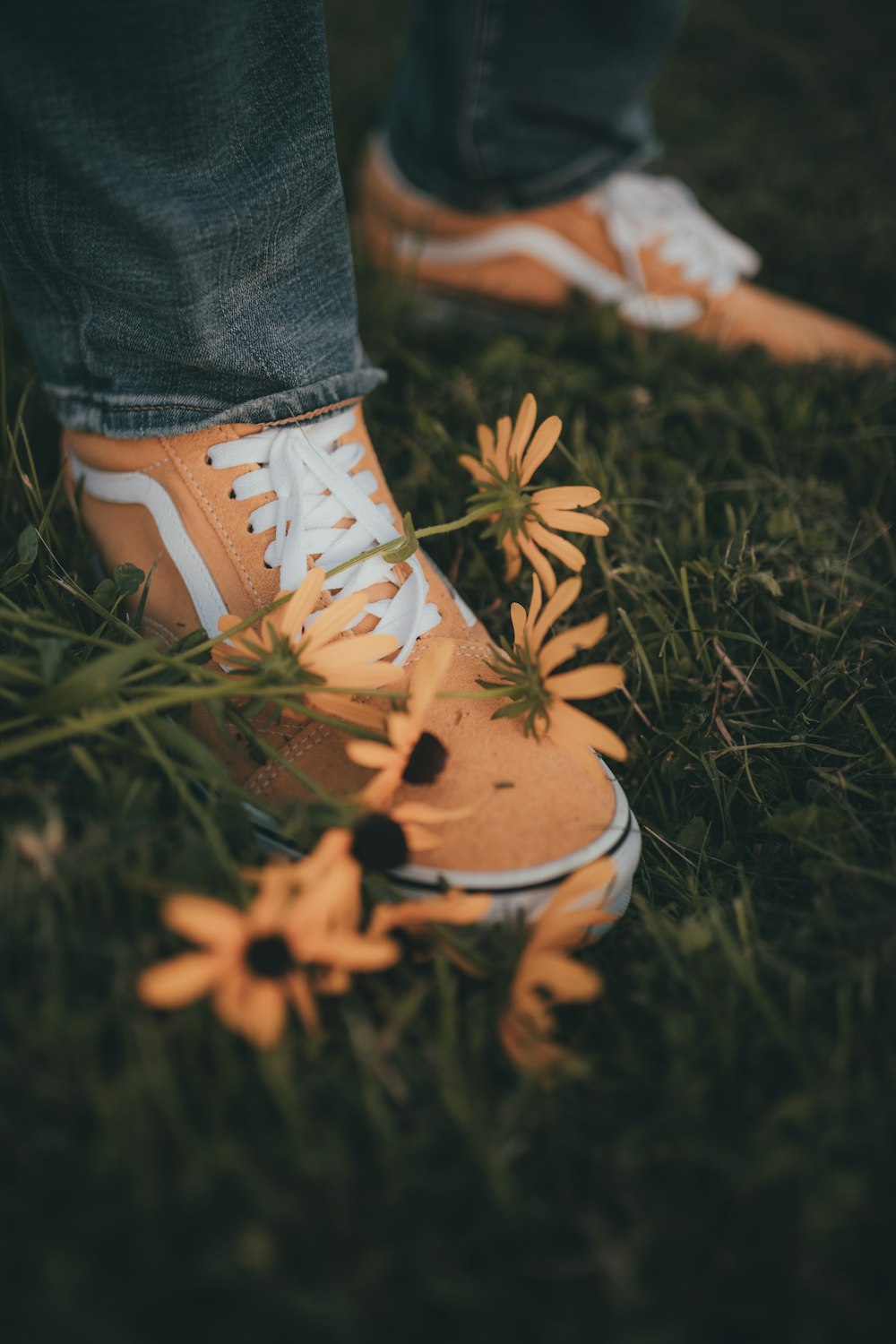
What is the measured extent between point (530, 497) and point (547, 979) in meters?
0.53

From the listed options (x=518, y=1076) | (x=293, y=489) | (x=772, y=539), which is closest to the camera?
(x=518, y=1076)

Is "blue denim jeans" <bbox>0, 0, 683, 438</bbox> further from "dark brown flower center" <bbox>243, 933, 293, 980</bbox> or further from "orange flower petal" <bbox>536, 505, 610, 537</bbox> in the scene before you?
"dark brown flower center" <bbox>243, 933, 293, 980</bbox>

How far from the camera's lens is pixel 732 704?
1.12 meters

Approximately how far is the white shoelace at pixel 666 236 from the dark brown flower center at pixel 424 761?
1.30 m

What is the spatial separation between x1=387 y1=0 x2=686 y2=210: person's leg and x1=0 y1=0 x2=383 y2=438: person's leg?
0.81m

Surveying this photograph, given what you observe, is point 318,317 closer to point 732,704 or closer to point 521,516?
point 521,516

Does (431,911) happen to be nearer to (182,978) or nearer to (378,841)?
(378,841)

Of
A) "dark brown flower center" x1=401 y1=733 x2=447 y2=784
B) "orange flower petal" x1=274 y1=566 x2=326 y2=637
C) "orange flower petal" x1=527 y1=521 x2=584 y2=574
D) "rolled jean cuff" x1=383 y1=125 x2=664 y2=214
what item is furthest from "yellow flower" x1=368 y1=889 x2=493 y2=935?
"rolled jean cuff" x1=383 y1=125 x2=664 y2=214

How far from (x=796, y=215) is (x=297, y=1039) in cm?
245

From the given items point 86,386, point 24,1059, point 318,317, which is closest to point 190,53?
point 318,317

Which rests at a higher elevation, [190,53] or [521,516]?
[190,53]

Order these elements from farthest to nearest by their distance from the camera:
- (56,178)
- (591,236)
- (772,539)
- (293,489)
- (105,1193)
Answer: (591,236)
(772,539)
(293,489)
(56,178)
(105,1193)

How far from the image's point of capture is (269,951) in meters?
0.63

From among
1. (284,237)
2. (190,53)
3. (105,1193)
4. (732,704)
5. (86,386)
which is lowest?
(732,704)
